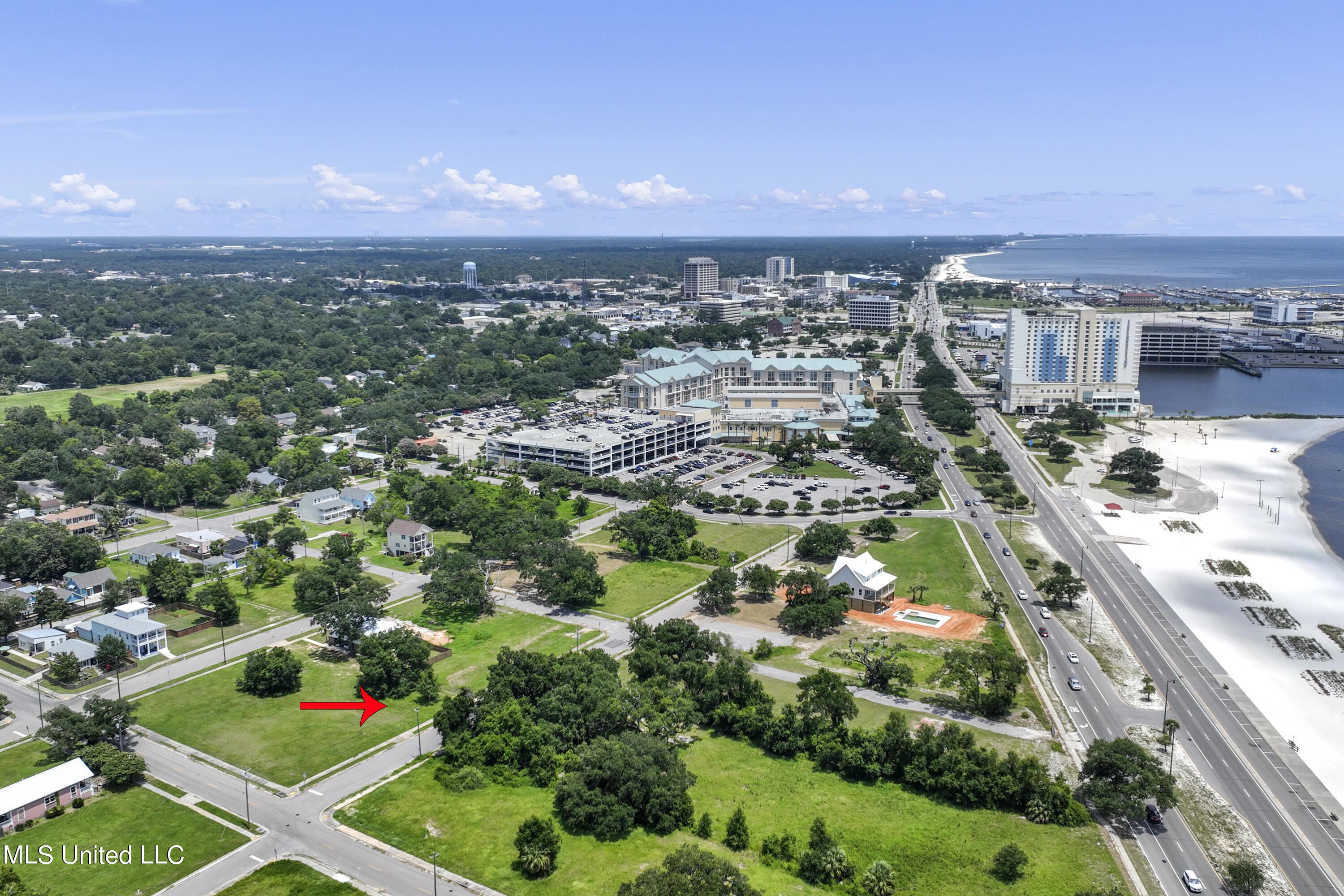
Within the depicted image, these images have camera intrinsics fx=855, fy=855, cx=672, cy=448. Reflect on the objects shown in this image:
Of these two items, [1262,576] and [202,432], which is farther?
[202,432]

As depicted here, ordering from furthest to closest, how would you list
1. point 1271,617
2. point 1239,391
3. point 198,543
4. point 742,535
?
1. point 1239,391
2. point 742,535
3. point 198,543
4. point 1271,617

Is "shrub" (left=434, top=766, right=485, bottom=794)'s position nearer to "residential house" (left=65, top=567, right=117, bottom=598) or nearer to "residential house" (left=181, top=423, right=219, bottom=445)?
"residential house" (left=65, top=567, right=117, bottom=598)

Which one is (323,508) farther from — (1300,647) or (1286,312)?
(1286,312)

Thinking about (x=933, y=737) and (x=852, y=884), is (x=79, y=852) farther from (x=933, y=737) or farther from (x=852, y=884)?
(x=933, y=737)

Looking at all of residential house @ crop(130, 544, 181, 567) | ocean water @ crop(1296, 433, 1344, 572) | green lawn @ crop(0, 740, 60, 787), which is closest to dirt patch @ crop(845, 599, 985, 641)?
ocean water @ crop(1296, 433, 1344, 572)

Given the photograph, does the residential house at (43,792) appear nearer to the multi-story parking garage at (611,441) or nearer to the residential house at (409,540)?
the residential house at (409,540)

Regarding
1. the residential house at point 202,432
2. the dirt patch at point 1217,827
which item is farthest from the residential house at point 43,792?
the residential house at point 202,432

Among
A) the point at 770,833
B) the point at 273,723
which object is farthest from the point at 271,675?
the point at 770,833

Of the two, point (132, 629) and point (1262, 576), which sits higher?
point (132, 629)
